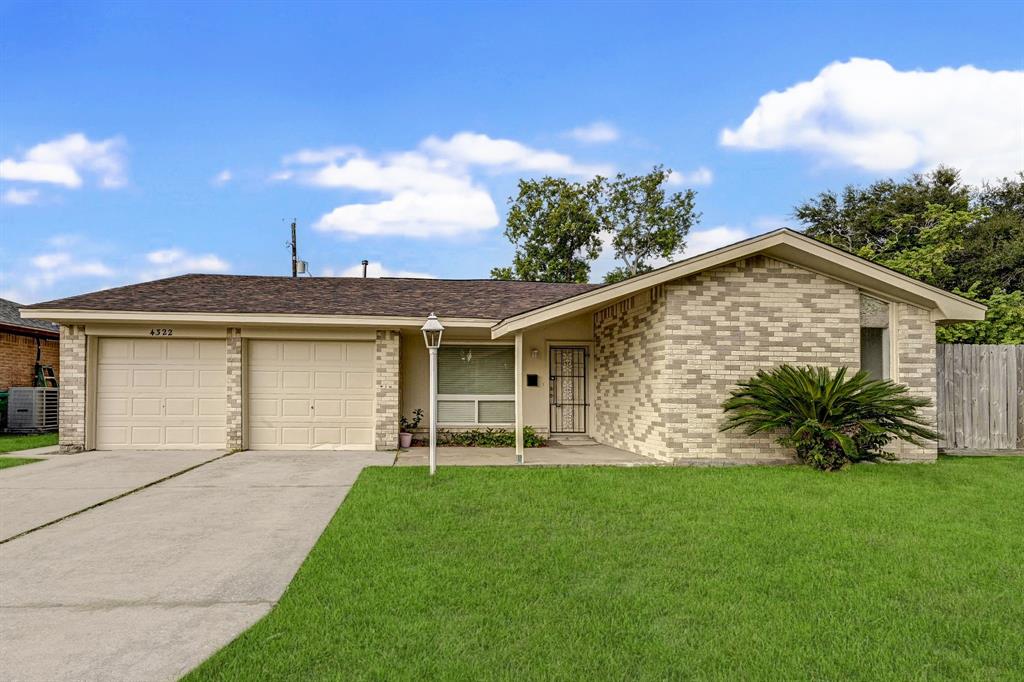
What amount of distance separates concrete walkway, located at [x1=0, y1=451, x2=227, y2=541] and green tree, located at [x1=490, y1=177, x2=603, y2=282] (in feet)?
70.5

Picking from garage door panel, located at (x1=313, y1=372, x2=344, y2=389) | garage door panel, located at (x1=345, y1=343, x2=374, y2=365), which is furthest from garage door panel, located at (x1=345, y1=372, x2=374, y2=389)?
garage door panel, located at (x1=345, y1=343, x2=374, y2=365)

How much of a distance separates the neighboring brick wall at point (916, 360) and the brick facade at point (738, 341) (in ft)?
0.06

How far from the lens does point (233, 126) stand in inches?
556

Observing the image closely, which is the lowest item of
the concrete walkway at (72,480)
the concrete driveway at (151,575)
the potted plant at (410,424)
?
the concrete walkway at (72,480)

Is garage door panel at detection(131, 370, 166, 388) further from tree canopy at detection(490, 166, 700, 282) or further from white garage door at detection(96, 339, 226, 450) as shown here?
tree canopy at detection(490, 166, 700, 282)

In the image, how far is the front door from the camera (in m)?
13.5

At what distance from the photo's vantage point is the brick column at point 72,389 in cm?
1105

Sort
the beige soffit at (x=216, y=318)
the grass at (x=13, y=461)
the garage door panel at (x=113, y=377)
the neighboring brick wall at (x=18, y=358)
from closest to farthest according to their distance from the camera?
the grass at (x=13, y=461) → the beige soffit at (x=216, y=318) → the garage door panel at (x=113, y=377) → the neighboring brick wall at (x=18, y=358)

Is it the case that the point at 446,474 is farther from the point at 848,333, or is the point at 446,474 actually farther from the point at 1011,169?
the point at 1011,169

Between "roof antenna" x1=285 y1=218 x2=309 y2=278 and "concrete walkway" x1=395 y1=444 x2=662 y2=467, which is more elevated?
"roof antenna" x1=285 y1=218 x2=309 y2=278

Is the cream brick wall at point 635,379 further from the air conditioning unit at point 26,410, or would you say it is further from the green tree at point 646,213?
the green tree at point 646,213

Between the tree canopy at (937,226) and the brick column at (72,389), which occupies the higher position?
the tree canopy at (937,226)

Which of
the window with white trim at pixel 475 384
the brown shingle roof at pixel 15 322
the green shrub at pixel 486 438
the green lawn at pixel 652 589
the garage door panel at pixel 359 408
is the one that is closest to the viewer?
the green lawn at pixel 652 589

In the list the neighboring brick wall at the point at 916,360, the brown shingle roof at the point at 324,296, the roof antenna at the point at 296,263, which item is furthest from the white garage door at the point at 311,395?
the roof antenna at the point at 296,263
